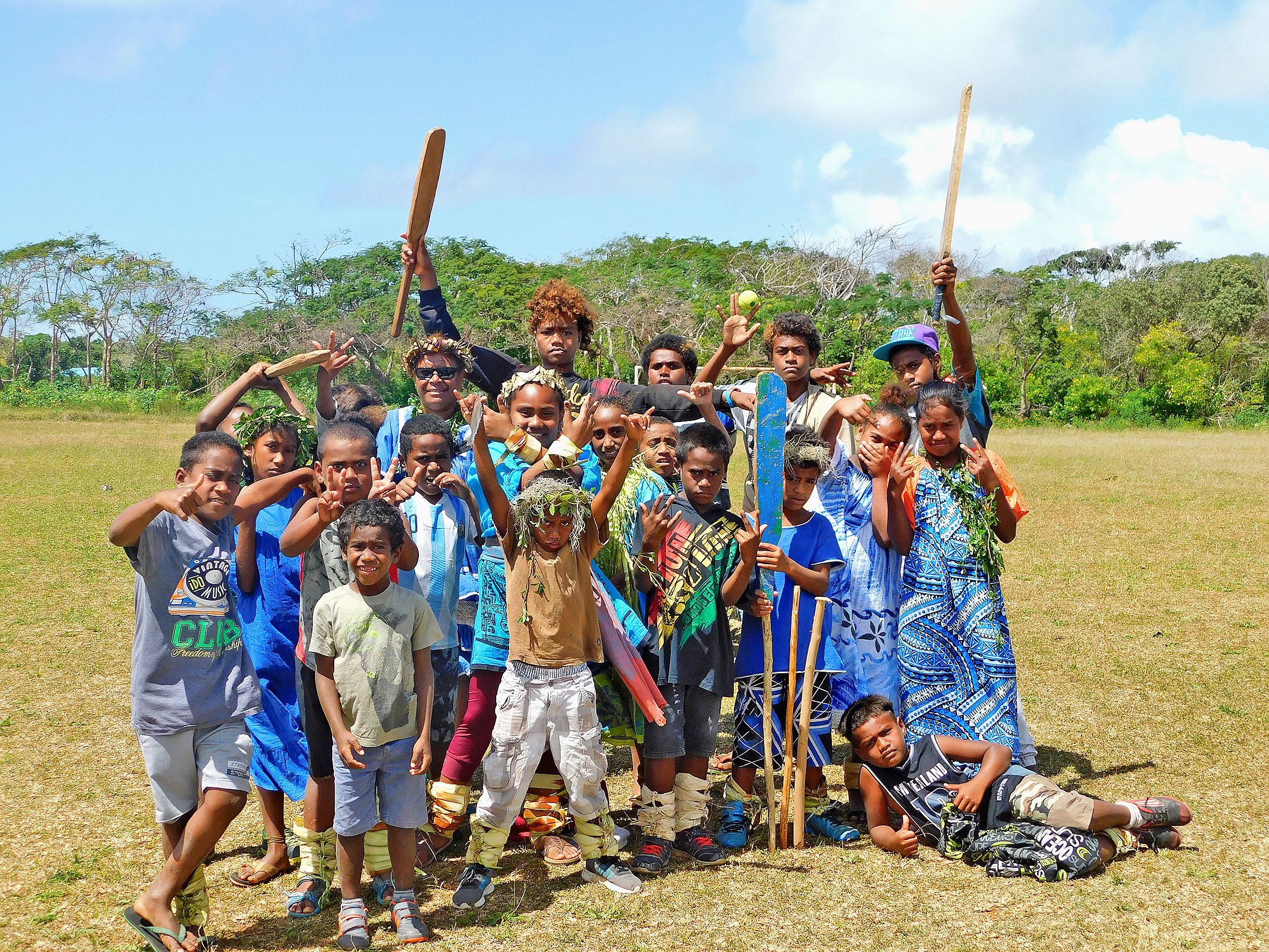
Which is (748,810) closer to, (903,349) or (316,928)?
(316,928)

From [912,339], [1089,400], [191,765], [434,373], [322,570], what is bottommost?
[191,765]

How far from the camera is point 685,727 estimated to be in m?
4.41

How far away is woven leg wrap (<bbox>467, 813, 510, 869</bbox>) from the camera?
405cm

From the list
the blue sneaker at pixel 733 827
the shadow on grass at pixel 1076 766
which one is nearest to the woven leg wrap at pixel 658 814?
the blue sneaker at pixel 733 827

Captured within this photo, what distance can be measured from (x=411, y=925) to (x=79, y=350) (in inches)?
2392

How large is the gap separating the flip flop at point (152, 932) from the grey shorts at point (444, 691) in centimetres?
117

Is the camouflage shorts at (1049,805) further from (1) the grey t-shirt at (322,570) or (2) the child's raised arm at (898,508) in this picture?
(1) the grey t-shirt at (322,570)

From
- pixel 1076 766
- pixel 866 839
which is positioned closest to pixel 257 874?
pixel 866 839

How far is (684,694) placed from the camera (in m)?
4.41

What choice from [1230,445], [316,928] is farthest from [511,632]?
[1230,445]

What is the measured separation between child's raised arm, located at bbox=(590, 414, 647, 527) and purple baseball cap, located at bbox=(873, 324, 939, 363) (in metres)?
1.77

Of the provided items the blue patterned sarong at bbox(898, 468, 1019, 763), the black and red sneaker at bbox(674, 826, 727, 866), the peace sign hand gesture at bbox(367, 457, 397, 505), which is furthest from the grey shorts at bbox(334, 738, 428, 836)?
the blue patterned sarong at bbox(898, 468, 1019, 763)

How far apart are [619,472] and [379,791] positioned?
145 centimetres

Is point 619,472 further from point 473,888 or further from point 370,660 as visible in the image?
point 473,888
